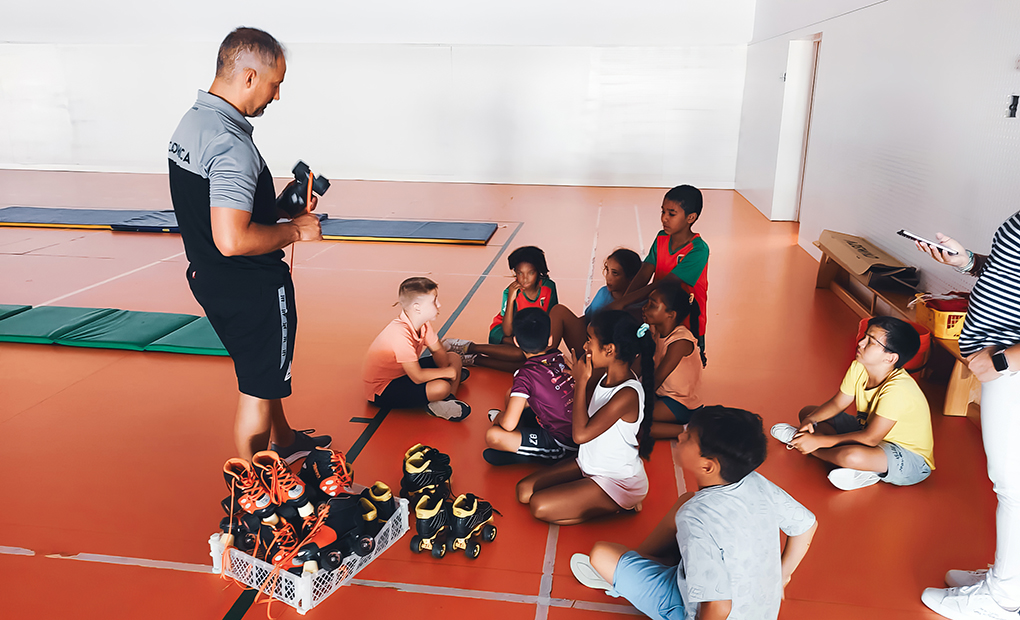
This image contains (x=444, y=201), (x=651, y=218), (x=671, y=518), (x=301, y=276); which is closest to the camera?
(x=671, y=518)

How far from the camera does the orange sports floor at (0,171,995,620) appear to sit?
7.39ft

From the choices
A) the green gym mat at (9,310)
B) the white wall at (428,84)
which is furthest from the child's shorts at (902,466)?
the white wall at (428,84)

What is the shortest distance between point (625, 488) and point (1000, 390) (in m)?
1.25

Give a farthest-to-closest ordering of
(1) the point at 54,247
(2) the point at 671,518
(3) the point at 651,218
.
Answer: (3) the point at 651,218
(1) the point at 54,247
(2) the point at 671,518

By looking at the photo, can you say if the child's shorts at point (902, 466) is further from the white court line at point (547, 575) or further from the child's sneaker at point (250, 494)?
the child's sneaker at point (250, 494)

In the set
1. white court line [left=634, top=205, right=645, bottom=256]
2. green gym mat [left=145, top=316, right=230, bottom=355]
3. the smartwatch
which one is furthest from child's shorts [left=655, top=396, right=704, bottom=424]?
white court line [left=634, top=205, right=645, bottom=256]

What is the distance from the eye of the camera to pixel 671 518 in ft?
7.13

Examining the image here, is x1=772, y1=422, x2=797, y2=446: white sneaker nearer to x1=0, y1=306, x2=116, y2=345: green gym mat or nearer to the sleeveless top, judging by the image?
the sleeveless top

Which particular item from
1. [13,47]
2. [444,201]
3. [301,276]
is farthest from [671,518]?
[13,47]

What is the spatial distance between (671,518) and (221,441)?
2.18m

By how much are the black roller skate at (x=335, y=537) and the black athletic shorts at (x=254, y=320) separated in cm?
53

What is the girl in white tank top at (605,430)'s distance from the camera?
248 cm

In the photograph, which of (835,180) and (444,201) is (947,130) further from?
(444,201)

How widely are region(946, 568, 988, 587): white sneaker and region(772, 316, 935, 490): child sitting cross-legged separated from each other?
0.59 meters
